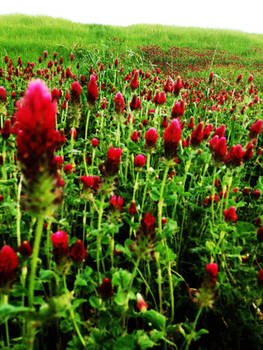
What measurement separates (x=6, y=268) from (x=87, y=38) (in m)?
14.3

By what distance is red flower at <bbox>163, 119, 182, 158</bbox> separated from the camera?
1.67 meters

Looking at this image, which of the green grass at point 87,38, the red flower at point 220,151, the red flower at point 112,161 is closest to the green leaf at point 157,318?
Result: the red flower at point 112,161

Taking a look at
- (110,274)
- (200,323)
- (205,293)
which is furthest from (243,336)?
(110,274)

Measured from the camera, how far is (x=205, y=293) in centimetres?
132

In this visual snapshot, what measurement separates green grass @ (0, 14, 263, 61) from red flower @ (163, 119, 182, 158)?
707 cm

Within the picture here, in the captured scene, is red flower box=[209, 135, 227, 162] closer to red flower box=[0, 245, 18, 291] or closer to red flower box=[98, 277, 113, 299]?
red flower box=[98, 277, 113, 299]

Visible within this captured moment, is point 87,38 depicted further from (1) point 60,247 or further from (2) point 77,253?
(1) point 60,247

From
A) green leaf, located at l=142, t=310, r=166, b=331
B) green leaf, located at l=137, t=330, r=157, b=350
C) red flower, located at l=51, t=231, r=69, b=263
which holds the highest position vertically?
red flower, located at l=51, t=231, r=69, b=263

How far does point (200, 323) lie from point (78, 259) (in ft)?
3.24

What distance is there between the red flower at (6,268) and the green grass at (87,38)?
7825 mm

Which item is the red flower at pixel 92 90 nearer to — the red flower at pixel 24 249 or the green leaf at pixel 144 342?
the red flower at pixel 24 249

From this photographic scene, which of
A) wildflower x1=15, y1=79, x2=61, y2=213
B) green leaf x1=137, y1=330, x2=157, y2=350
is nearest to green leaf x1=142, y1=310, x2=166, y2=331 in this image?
green leaf x1=137, y1=330, x2=157, y2=350

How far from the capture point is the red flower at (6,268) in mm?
1079

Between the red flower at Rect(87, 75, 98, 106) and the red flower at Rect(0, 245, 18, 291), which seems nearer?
the red flower at Rect(0, 245, 18, 291)
